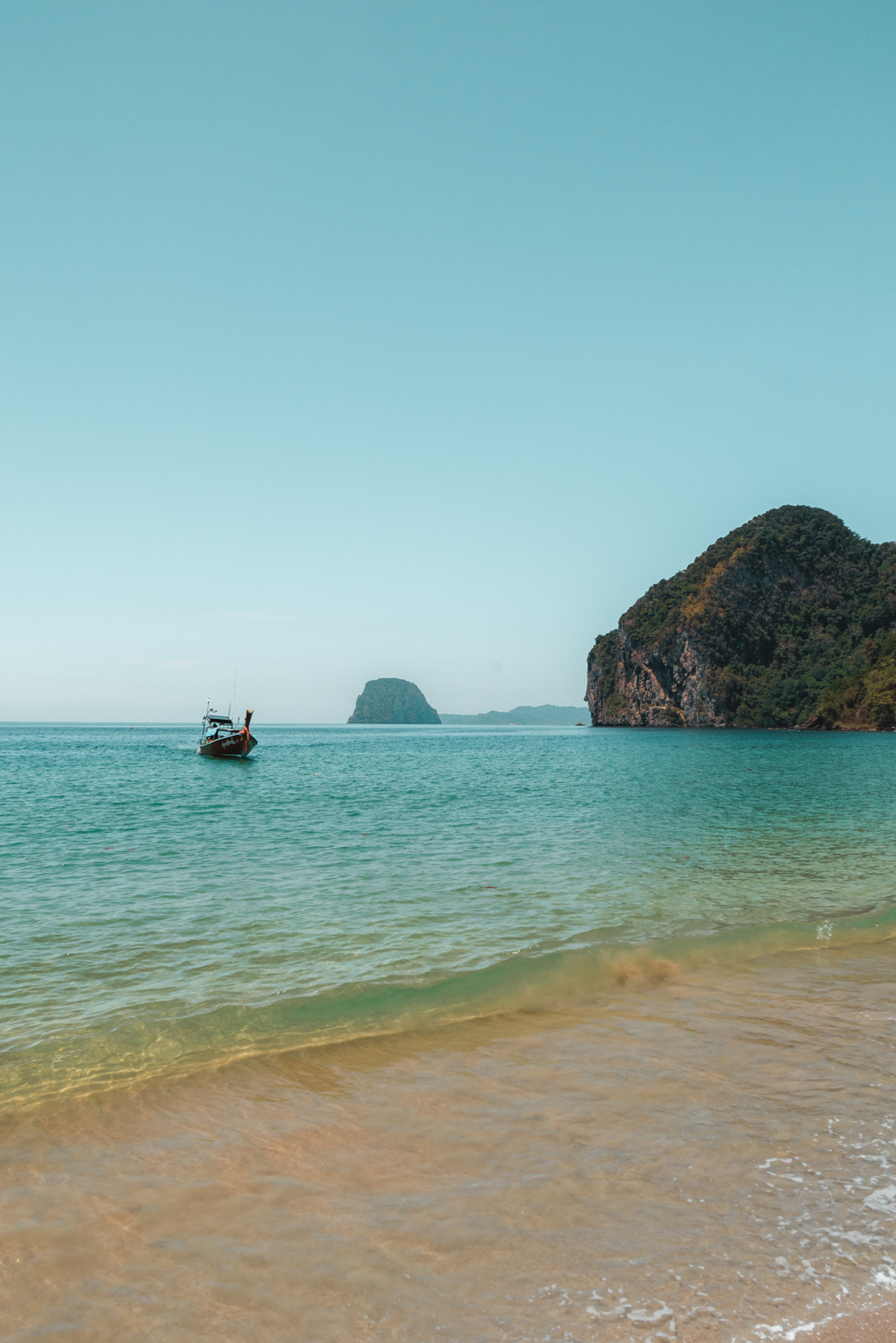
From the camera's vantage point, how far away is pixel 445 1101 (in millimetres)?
6246

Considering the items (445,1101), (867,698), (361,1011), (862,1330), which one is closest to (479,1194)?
(445,1101)

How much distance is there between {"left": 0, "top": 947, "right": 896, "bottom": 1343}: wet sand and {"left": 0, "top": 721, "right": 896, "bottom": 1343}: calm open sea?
0.02 m

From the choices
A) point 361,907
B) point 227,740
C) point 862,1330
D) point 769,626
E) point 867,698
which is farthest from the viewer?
point 769,626

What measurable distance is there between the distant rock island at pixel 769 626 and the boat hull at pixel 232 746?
120698 millimetres

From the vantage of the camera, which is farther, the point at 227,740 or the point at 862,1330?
the point at 227,740

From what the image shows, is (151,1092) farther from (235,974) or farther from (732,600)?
(732,600)

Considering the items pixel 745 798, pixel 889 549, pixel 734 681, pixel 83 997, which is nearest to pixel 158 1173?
pixel 83 997

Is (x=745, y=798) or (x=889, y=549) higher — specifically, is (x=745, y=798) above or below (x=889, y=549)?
below

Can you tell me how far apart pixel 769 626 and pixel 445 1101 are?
182 meters

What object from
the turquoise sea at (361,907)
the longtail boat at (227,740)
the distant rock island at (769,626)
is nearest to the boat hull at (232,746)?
the longtail boat at (227,740)

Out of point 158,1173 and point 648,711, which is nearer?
point 158,1173

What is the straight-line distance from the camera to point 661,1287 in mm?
3787

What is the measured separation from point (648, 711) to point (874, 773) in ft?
470

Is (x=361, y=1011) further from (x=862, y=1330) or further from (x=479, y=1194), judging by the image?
(x=862, y=1330)
